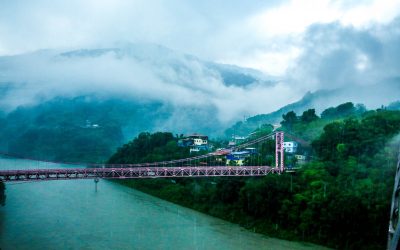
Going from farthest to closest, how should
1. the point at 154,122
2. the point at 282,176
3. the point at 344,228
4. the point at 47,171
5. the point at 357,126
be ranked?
the point at 154,122
the point at 357,126
the point at 282,176
the point at 47,171
the point at 344,228

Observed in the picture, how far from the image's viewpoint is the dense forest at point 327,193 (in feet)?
31.0

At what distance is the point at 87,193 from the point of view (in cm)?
1738

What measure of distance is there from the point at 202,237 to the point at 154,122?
45.5 metres

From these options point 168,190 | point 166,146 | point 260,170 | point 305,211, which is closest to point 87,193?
point 168,190

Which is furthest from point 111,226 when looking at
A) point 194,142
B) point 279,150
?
point 194,142

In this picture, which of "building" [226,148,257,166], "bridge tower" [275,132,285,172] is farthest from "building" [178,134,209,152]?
"bridge tower" [275,132,285,172]

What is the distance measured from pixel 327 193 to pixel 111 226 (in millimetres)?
5631

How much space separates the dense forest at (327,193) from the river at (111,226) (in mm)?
538

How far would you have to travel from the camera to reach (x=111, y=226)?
11.4 m

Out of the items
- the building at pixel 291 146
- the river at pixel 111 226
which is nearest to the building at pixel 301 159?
the building at pixel 291 146

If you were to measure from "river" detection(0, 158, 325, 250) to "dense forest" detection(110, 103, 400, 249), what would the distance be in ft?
1.77

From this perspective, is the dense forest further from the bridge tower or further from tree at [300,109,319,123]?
tree at [300,109,319,123]

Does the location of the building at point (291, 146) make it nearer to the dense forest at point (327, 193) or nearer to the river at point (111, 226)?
the dense forest at point (327, 193)

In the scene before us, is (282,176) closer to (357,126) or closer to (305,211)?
(305,211)
